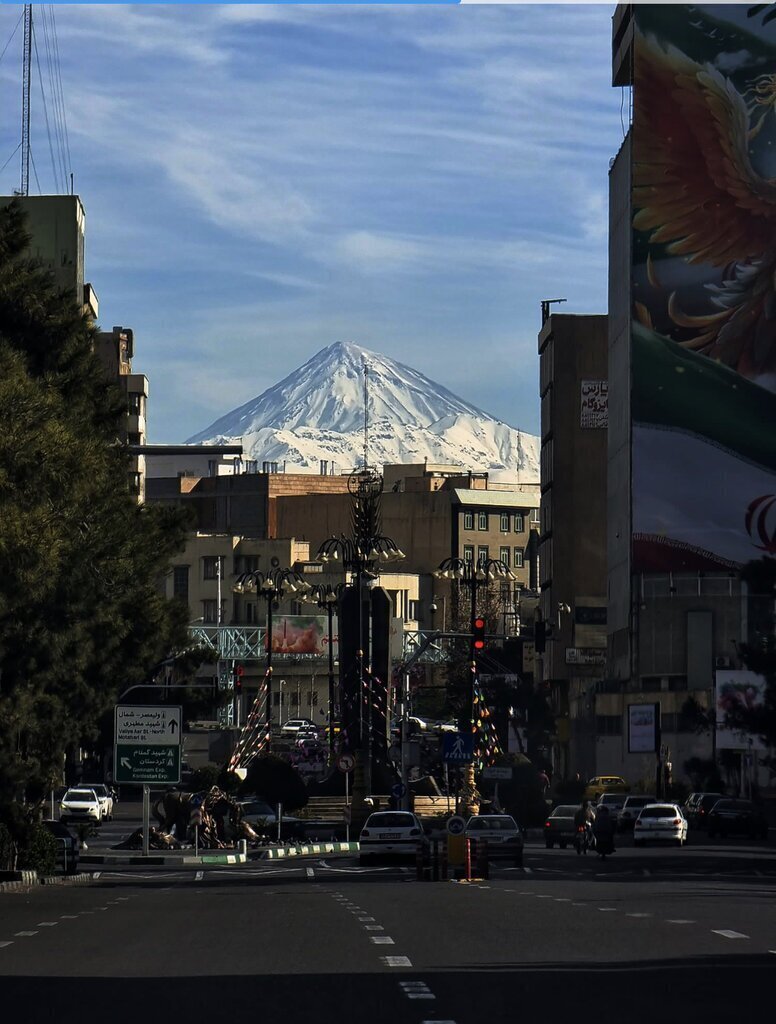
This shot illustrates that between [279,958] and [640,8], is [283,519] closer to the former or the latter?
[640,8]

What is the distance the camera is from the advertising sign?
9281 cm

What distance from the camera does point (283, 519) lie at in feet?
640

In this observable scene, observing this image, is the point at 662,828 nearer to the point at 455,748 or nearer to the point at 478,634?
the point at 455,748

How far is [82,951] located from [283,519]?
176 meters

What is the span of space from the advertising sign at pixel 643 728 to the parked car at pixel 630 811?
21540 millimetres

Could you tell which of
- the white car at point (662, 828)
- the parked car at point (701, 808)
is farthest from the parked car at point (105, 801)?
the white car at point (662, 828)

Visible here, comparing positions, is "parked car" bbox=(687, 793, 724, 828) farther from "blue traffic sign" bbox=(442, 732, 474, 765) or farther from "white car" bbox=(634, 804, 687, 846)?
"blue traffic sign" bbox=(442, 732, 474, 765)

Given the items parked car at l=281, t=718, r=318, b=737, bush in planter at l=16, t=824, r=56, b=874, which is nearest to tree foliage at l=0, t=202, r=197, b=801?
bush in planter at l=16, t=824, r=56, b=874

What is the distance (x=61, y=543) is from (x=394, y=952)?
10.3 metres

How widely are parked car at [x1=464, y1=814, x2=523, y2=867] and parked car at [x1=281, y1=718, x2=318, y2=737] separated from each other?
8206 cm

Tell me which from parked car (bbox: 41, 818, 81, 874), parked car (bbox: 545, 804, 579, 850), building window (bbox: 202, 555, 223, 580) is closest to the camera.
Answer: parked car (bbox: 41, 818, 81, 874)

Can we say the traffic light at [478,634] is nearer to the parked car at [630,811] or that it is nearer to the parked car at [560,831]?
the parked car at [560,831]

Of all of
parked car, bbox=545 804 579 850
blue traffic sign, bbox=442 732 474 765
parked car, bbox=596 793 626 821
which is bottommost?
parked car, bbox=545 804 579 850

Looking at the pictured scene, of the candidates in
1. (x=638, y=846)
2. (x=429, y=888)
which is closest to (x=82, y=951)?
(x=429, y=888)
